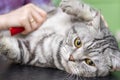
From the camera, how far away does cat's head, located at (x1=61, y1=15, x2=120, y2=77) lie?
0.88m

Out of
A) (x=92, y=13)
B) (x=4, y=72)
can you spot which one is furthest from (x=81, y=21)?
(x=4, y=72)

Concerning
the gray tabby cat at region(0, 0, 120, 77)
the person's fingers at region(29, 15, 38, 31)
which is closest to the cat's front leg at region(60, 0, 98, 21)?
the gray tabby cat at region(0, 0, 120, 77)

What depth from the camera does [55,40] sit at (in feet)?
3.11

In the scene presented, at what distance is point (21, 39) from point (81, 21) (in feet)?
0.67

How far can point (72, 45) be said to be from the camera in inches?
35.6

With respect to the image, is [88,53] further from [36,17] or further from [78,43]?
[36,17]

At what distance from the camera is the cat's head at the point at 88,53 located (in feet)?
2.89

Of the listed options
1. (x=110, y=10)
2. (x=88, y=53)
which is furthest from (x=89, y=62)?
(x=110, y=10)

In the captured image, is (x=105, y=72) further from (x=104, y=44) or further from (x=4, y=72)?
(x=4, y=72)

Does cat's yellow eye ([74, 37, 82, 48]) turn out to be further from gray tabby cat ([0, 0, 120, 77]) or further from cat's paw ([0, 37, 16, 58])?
cat's paw ([0, 37, 16, 58])

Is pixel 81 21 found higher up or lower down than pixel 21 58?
higher up

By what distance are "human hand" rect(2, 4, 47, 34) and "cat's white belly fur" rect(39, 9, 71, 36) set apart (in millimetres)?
26

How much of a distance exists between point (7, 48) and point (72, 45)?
0.20m

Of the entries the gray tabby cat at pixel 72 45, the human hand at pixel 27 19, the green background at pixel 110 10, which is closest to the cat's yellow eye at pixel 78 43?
the gray tabby cat at pixel 72 45
